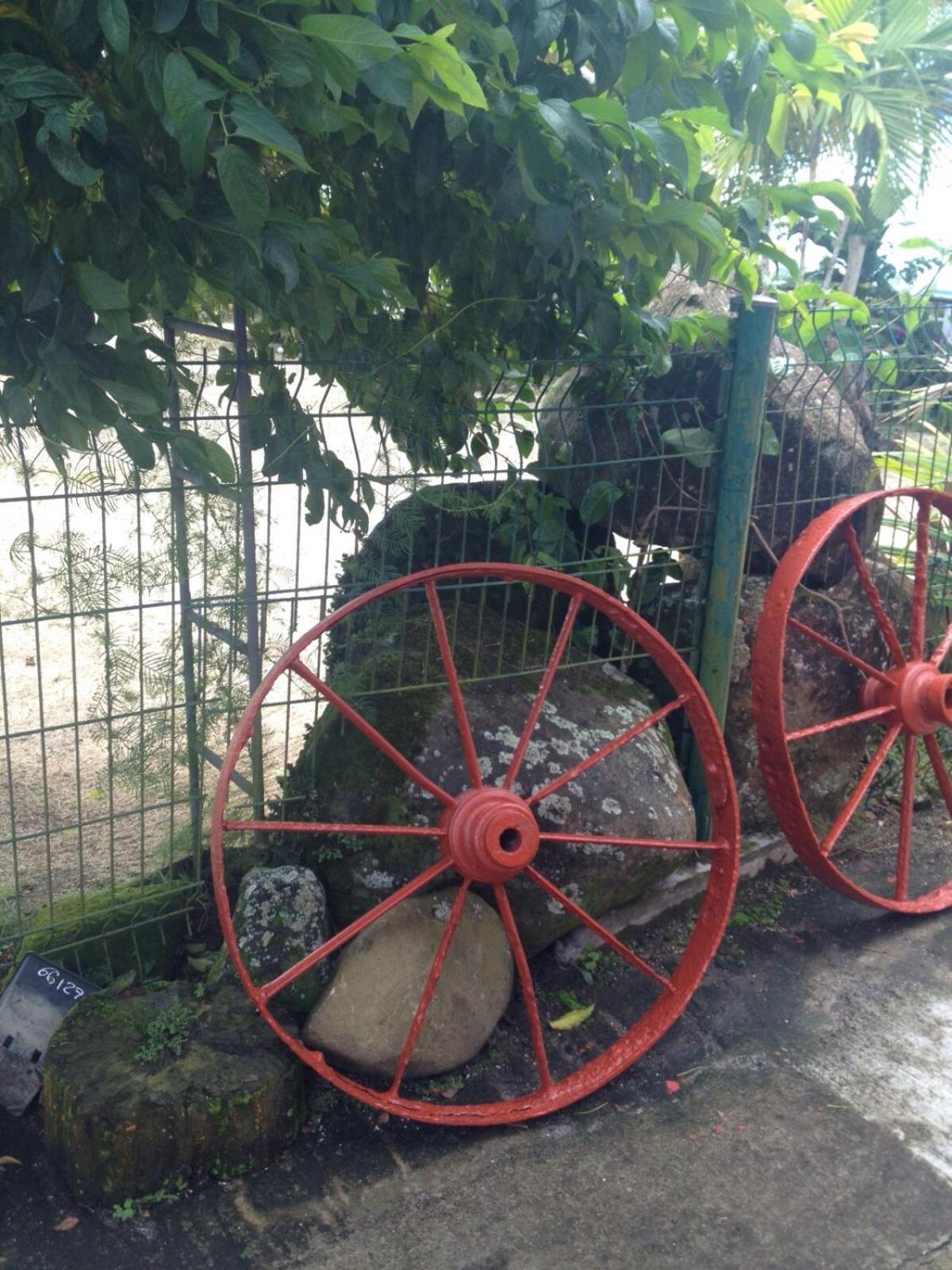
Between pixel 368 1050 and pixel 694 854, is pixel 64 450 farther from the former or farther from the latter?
pixel 694 854

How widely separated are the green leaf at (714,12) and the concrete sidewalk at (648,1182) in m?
2.52

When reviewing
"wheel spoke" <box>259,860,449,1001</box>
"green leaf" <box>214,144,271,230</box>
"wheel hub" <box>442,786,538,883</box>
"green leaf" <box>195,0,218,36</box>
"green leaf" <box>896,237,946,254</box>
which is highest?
"green leaf" <box>896,237,946,254</box>

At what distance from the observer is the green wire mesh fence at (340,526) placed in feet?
9.32

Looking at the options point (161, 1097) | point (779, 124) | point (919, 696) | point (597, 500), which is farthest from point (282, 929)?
point (779, 124)

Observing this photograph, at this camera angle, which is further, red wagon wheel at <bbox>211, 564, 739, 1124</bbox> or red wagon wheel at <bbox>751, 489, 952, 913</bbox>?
red wagon wheel at <bbox>751, 489, 952, 913</bbox>

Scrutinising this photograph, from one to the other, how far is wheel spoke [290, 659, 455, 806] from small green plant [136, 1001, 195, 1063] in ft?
2.54

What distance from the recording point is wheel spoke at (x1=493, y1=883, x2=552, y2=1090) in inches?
110

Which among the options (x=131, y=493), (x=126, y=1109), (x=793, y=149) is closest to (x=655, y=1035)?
(x=126, y=1109)

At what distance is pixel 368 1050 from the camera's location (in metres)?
2.80

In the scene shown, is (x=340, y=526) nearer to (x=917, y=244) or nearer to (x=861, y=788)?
(x=861, y=788)

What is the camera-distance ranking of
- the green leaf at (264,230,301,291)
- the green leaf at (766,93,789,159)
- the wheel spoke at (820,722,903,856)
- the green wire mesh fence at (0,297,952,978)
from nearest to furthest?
1. the green leaf at (264,230,301,291)
2. the green wire mesh fence at (0,297,952,978)
3. the green leaf at (766,93,789,159)
4. the wheel spoke at (820,722,903,856)

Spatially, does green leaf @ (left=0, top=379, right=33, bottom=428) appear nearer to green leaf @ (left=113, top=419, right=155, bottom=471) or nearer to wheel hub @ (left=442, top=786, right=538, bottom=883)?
green leaf @ (left=113, top=419, right=155, bottom=471)

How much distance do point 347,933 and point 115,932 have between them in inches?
26.6

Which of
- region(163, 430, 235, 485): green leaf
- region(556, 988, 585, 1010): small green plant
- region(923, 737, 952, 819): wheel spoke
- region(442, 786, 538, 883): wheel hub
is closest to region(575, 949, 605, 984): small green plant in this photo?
region(556, 988, 585, 1010): small green plant
